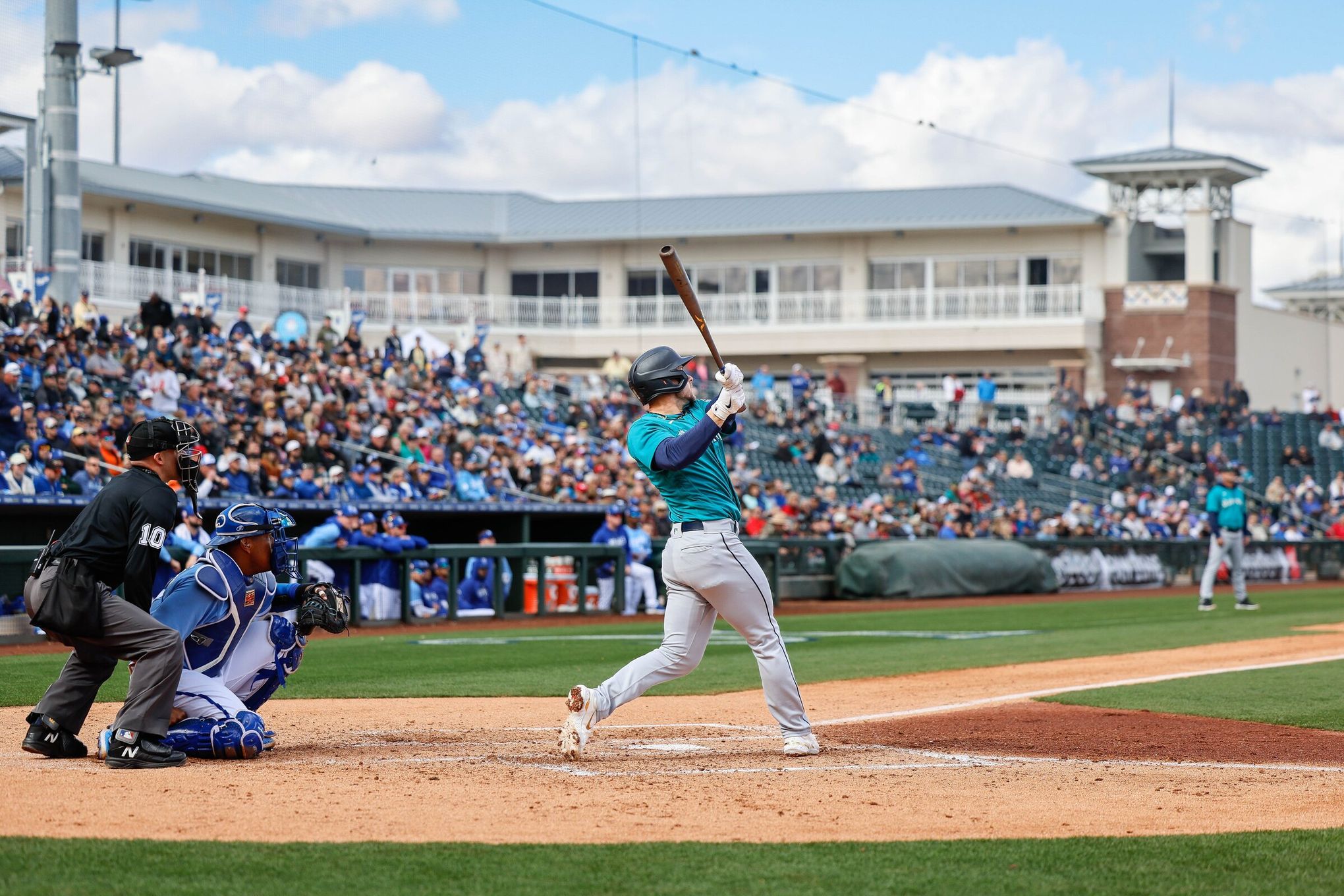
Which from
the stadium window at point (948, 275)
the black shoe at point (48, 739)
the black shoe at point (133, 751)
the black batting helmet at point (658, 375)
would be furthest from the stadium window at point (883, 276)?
the black shoe at point (133, 751)

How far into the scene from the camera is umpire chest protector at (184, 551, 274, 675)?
23.0ft

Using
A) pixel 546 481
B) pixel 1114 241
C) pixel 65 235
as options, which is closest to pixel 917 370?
pixel 1114 241

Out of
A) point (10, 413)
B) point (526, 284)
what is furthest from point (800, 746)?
point (526, 284)

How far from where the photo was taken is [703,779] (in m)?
6.54

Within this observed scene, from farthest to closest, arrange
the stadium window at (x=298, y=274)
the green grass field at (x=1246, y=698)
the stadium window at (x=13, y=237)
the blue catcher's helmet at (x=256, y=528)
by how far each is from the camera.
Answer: the stadium window at (x=298, y=274), the stadium window at (x=13, y=237), the green grass field at (x=1246, y=698), the blue catcher's helmet at (x=256, y=528)

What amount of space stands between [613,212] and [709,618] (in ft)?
146

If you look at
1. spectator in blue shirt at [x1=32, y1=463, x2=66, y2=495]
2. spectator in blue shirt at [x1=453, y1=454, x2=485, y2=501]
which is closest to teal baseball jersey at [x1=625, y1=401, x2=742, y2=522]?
spectator in blue shirt at [x1=32, y1=463, x2=66, y2=495]

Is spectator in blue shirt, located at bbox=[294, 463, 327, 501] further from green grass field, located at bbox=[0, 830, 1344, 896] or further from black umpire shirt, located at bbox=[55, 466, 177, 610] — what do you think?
green grass field, located at bbox=[0, 830, 1344, 896]

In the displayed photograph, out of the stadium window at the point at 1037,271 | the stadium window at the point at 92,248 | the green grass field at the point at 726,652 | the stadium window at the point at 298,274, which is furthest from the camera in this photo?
the stadium window at the point at 1037,271

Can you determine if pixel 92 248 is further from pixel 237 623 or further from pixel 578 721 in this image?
pixel 578 721

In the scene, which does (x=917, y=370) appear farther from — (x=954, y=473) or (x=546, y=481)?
(x=546, y=481)

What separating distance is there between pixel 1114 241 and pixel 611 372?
19081 mm

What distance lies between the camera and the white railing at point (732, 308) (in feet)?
150

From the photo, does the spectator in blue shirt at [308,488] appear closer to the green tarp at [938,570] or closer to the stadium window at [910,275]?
the green tarp at [938,570]
